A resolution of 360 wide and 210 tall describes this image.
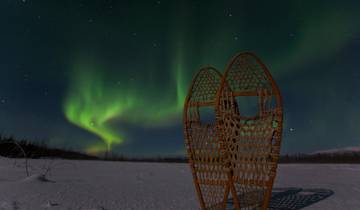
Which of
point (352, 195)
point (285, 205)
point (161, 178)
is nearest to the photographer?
point (285, 205)

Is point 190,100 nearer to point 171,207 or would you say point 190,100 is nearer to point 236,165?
point 236,165

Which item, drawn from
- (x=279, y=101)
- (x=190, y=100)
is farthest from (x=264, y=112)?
(x=190, y=100)

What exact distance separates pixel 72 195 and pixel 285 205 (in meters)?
3.55

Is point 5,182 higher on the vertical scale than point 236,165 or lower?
lower

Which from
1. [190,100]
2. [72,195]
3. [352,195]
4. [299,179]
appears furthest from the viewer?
[299,179]

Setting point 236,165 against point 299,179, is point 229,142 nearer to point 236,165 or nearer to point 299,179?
point 236,165

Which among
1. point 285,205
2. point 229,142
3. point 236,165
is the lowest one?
point 285,205

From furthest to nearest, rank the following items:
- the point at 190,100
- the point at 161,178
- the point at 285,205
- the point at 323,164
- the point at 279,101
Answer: the point at 323,164, the point at 161,178, the point at 285,205, the point at 190,100, the point at 279,101

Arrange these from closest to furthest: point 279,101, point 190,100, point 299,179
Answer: point 279,101, point 190,100, point 299,179

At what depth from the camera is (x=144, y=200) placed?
4961 millimetres

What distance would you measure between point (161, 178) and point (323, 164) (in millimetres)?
7247

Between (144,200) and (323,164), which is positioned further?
(323,164)

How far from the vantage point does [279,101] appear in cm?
378

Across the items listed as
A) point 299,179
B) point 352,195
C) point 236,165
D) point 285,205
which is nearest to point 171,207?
point 236,165
